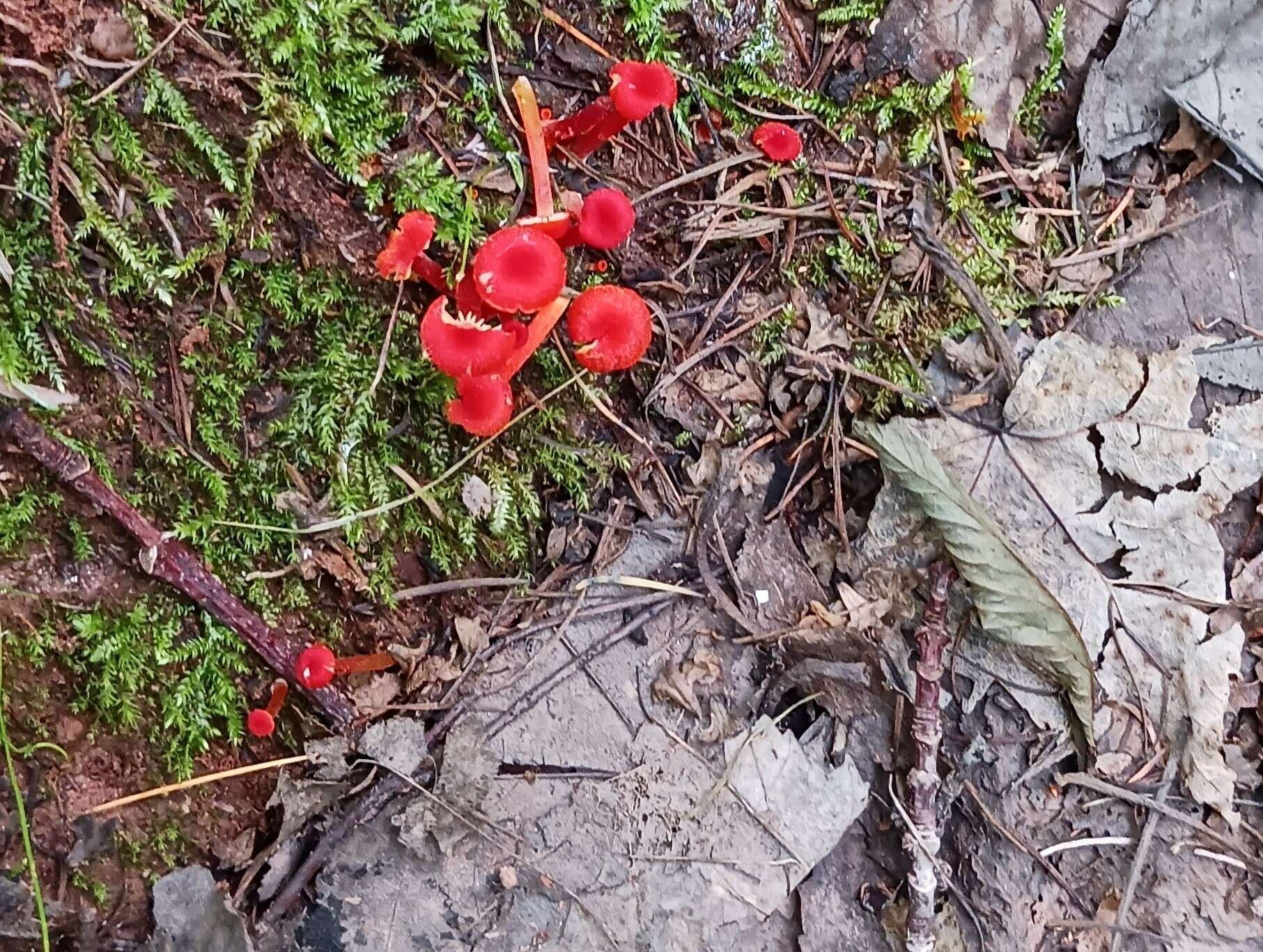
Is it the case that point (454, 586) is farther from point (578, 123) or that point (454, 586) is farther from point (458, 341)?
point (578, 123)

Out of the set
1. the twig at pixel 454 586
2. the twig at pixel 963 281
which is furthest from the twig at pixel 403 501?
the twig at pixel 963 281

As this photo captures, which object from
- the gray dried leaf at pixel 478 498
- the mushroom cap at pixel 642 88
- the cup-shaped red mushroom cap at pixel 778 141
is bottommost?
the gray dried leaf at pixel 478 498

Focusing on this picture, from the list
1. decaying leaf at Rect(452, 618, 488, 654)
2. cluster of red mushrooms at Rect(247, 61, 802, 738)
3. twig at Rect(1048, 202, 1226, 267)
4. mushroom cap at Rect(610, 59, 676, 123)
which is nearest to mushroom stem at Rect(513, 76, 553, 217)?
cluster of red mushrooms at Rect(247, 61, 802, 738)

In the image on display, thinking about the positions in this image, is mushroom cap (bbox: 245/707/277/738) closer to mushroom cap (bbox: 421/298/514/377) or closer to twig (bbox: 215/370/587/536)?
twig (bbox: 215/370/587/536)

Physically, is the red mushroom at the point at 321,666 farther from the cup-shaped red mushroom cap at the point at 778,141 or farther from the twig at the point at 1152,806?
the twig at the point at 1152,806

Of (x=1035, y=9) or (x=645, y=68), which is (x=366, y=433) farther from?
(x=1035, y=9)

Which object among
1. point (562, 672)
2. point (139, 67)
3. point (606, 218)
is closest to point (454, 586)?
point (562, 672)

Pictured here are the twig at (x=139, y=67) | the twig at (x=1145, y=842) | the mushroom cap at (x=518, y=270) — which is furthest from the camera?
the twig at (x=1145, y=842)
